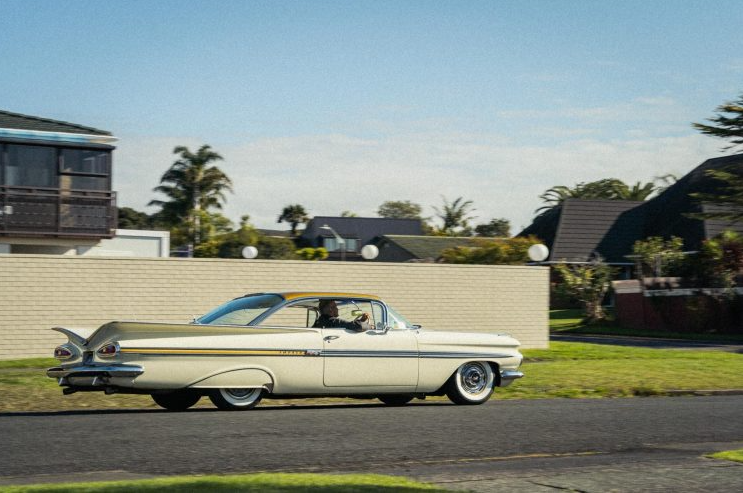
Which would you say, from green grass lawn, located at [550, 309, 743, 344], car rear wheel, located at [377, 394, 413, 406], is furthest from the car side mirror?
green grass lawn, located at [550, 309, 743, 344]

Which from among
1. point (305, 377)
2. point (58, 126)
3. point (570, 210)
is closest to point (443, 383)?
point (305, 377)

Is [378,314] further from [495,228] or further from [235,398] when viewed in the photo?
[495,228]

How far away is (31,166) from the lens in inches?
1120

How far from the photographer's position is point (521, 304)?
1011 inches

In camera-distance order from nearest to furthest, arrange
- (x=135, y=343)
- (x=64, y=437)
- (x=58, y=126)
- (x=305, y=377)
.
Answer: (x=64, y=437)
(x=135, y=343)
(x=305, y=377)
(x=58, y=126)

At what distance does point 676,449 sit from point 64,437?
5.77 m

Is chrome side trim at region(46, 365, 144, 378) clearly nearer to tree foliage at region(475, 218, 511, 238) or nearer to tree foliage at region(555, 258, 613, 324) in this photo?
tree foliage at region(555, 258, 613, 324)

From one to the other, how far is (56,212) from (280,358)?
19107 millimetres

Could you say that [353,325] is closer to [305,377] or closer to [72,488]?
[305,377]

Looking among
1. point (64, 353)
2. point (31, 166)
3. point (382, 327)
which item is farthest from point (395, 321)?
point (31, 166)

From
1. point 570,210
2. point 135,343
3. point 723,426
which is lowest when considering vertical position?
point 723,426

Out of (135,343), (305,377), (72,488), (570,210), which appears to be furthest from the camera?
(570,210)

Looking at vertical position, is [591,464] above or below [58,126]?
below

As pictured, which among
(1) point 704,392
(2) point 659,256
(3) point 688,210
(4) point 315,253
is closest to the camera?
(1) point 704,392
